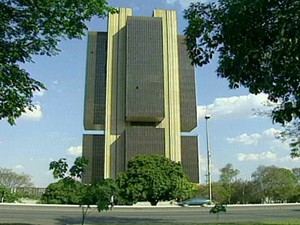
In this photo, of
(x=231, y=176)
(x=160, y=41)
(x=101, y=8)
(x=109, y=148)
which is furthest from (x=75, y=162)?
(x=160, y=41)

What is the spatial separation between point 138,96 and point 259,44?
6096 cm

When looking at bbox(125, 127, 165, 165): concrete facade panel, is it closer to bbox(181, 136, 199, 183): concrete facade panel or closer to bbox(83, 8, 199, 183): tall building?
bbox(83, 8, 199, 183): tall building

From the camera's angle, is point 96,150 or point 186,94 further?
point 186,94

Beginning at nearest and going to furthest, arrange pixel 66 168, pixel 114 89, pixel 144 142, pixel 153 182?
1. pixel 66 168
2. pixel 153 182
3. pixel 144 142
4. pixel 114 89

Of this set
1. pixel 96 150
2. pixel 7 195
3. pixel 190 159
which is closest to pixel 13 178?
pixel 96 150

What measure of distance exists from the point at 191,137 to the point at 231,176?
57.8ft

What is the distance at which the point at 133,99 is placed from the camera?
67062 mm

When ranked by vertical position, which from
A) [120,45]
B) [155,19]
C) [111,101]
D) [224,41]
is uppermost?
[155,19]

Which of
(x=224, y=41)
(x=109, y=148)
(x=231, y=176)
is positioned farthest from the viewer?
(x=109, y=148)

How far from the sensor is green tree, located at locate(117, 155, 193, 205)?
46.7 meters

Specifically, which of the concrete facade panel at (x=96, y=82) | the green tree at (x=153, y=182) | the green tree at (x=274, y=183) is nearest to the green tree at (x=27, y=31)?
the green tree at (x=153, y=182)

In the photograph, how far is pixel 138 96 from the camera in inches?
2650

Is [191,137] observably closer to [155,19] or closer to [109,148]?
[109,148]

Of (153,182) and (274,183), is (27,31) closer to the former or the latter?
(153,182)
